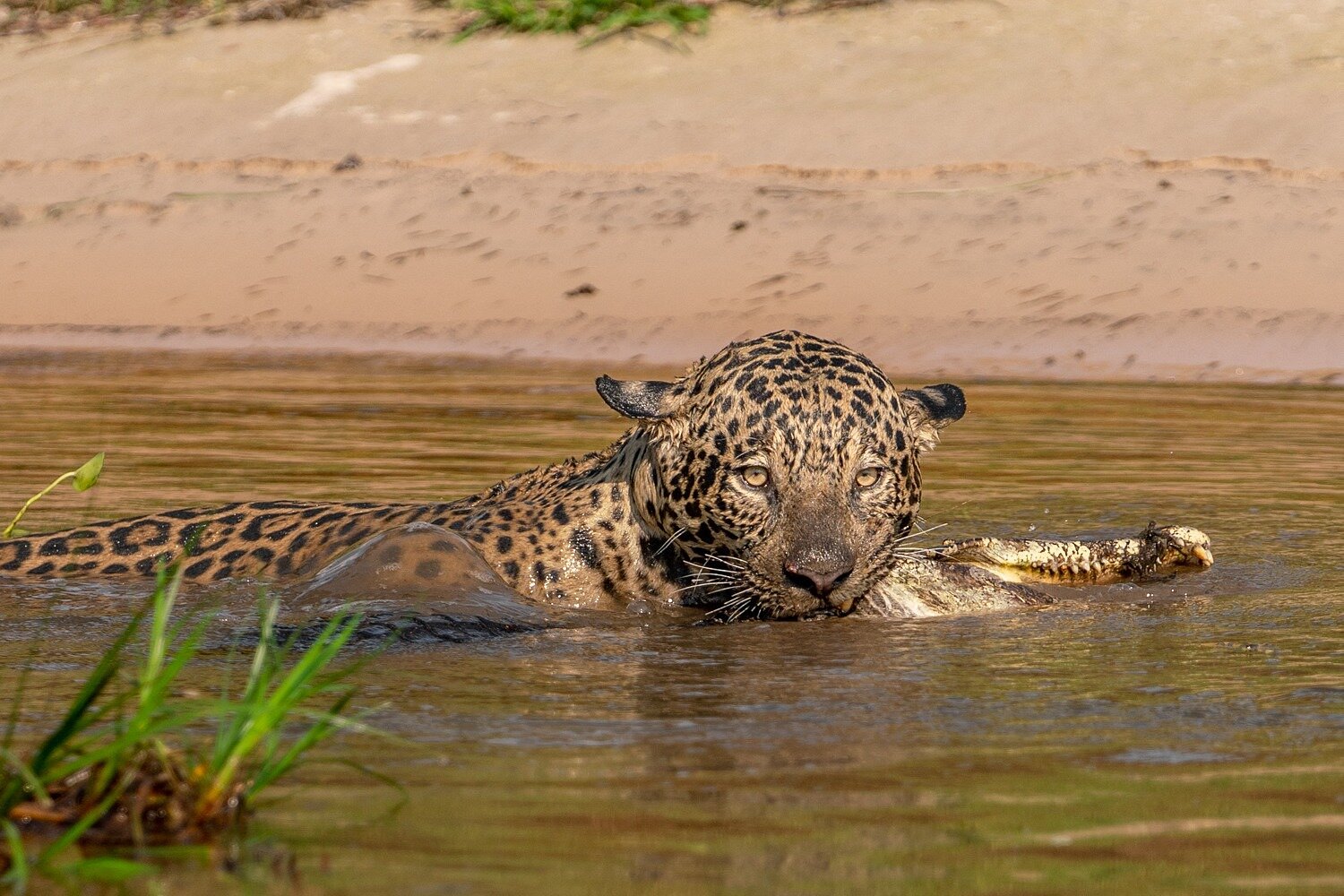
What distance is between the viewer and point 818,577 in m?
6.17

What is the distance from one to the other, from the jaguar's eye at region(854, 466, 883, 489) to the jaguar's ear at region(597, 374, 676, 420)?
60 cm

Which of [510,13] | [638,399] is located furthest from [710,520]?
[510,13]

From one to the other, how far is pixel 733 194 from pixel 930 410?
1059cm

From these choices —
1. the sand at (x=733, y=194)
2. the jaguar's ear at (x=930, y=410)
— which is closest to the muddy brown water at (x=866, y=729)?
the jaguar's ear at (x=930, y=410)

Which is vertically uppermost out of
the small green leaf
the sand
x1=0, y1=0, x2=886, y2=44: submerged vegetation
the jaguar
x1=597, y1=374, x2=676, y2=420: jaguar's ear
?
the small green leaf

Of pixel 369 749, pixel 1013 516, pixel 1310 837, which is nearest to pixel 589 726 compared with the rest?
pixel 369 749

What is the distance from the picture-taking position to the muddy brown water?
12.0 feet

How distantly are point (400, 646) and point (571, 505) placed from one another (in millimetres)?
1157

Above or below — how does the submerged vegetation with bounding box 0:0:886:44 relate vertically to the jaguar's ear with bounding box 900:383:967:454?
below

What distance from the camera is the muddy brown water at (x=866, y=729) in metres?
3.65

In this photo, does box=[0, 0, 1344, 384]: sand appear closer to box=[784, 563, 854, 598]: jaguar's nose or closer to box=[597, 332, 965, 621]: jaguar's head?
box=[597, 332, 965, 621]: jaguar's head

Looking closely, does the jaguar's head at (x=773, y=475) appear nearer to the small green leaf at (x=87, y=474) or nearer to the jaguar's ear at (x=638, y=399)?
the jaguar's ear at (x=638, y=399)

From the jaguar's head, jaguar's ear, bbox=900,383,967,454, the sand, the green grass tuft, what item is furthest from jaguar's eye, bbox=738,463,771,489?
the green grass tuft

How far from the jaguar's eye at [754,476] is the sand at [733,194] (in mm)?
8057
